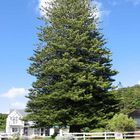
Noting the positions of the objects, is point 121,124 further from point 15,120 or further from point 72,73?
point 15,120

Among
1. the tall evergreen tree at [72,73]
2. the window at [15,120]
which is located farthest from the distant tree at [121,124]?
the window at [15,120]

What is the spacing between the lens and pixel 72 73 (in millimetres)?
51094

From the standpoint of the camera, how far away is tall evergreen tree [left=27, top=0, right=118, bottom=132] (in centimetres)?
5041

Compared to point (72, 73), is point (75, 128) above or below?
below

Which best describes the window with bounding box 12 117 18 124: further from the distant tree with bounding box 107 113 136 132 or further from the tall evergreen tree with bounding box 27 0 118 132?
the distant tree with bounding box 107 113 136 132

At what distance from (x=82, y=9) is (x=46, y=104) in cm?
1489

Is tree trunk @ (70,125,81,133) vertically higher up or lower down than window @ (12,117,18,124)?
lower down

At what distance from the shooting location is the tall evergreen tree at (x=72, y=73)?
5041 centimetres

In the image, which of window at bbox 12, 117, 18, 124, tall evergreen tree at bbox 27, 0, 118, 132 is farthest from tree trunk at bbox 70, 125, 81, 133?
window at bbox 12, 117, 18, 124

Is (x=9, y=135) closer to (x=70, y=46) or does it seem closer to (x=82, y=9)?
(x=70, y=46)

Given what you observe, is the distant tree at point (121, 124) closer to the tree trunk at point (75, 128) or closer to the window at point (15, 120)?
the tree trunk at point (75, 128)

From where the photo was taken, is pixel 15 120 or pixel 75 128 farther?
pixel 15 120

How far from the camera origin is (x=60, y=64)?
5184 centimetres

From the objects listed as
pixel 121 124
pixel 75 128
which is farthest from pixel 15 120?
pixel 121 124
